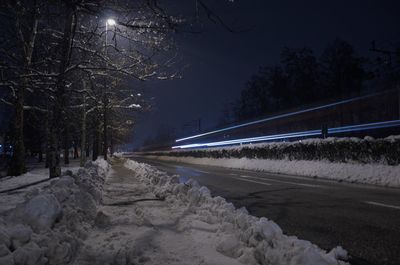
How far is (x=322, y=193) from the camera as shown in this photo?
1023 cm

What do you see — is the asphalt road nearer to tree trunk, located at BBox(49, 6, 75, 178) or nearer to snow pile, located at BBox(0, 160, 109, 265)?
snow pile, located at BBox(0, 160, 109, 265)

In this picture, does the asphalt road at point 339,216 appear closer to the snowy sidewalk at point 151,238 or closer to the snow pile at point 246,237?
the snow pile at point 246,237

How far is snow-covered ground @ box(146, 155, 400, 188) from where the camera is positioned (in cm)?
1291

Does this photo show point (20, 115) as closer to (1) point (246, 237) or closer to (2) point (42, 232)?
(2) point (42, 232)

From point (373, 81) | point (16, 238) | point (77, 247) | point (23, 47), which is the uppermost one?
point (373, 81)

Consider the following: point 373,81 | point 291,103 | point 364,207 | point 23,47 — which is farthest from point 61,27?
point 291,103

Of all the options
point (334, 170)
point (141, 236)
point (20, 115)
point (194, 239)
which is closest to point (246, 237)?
point (194, 239)

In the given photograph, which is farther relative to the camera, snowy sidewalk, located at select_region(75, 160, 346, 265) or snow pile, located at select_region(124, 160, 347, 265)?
snowy sidewalk, located at select_region(75, 160, 346, 265)

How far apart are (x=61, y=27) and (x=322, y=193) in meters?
11.6

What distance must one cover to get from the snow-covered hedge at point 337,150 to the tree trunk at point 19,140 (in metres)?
14.1

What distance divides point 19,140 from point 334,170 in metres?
14.0

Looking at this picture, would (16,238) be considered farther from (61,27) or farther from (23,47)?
(23,47)

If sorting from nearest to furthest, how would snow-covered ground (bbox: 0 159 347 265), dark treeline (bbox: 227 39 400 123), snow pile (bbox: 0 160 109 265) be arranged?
1. snow pile (bbox: 0 160 109 265)
2. snow-covered ground (bbox: 0 159 347 265)
3. dark treeline (bbox: 227 39 400 123)

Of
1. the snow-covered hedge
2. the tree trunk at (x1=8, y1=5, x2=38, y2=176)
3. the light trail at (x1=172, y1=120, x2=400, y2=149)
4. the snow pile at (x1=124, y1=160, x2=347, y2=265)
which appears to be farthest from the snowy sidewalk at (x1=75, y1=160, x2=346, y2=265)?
the light trail at (x1=172, y1=120, x2=400, y2=149)
